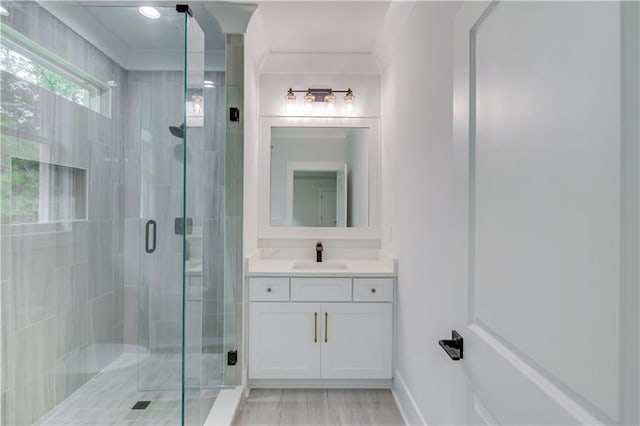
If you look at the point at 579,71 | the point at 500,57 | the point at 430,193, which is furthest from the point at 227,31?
the point at 579,71

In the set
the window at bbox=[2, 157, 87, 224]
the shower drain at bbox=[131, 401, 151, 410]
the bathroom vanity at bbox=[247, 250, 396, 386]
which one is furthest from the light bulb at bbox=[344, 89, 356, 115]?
the shower drain at bbox=[131, 401, 151, 410]

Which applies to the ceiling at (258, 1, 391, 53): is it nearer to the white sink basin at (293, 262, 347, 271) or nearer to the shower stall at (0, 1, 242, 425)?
the shower stall at (0, 1, 242, 425)

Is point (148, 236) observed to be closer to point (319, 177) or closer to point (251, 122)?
point (251, 122)

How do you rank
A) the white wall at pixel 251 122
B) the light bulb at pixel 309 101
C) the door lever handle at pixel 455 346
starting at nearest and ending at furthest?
the door lever handle at pixel 455 346, the white wall at pixel 251 122, the light bulb at pixel 309 101

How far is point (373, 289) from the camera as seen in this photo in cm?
233

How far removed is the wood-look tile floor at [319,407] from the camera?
6.63 ft

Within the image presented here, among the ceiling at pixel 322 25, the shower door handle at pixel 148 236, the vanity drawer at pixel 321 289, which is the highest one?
the ceiling at pixel 322 25

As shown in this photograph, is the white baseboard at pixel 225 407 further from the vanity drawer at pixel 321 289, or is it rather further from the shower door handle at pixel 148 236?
the shower door handle at pixel 148 236

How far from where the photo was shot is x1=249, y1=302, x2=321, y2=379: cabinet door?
2.31 m

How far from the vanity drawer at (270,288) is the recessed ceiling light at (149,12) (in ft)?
5.88

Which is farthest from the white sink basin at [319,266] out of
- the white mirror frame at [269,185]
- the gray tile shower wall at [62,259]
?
the gray tile shower wall at [62,259]

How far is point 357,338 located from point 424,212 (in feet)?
3.72

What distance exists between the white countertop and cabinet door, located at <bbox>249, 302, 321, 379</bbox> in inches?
9.3

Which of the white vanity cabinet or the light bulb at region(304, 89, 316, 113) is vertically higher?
the light bulb at region(304, 89, 316, 113)
